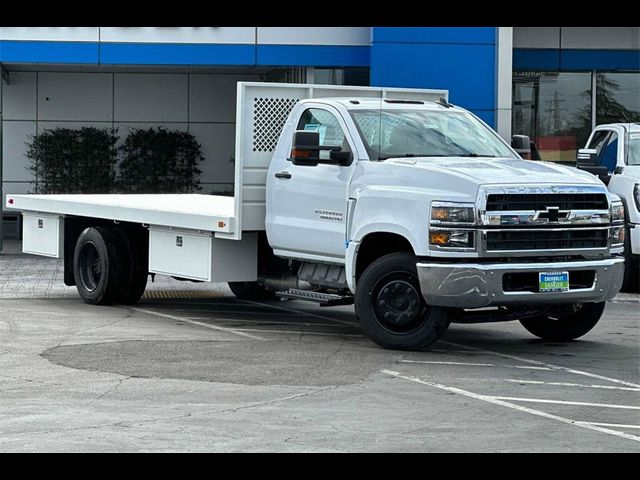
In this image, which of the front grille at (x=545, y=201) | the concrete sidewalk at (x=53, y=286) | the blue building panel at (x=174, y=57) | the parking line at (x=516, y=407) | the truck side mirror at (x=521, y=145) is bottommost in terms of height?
the parking line at (x=516, y=407)

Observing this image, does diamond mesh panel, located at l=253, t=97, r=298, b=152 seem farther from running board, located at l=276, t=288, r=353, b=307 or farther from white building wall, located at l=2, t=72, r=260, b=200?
white building wall, located at l=2, t=72, r=260, b=200

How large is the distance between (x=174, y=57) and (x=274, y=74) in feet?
11.6

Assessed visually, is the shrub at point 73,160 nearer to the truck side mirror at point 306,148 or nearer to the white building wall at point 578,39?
the white building wall at point 578,39

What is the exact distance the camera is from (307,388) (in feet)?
31.9

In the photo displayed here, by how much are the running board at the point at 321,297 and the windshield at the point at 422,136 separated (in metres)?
1.40

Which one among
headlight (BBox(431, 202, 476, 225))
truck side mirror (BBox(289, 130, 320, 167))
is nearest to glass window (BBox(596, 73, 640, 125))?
truck side mirror (BBox(289, 130, 320, 167))

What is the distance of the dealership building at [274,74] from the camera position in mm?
22562

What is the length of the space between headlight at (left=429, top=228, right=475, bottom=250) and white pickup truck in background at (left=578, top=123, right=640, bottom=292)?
503 centimetres

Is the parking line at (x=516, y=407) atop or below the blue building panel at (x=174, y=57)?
below

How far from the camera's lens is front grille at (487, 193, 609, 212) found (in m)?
11.0

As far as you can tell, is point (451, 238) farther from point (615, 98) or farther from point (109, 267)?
point (615, 98)

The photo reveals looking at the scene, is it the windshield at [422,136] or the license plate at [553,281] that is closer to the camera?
the license plate at [553,281]

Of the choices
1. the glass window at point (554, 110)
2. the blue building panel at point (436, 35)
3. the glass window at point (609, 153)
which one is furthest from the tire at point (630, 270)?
the glass window at point (554, 110)
